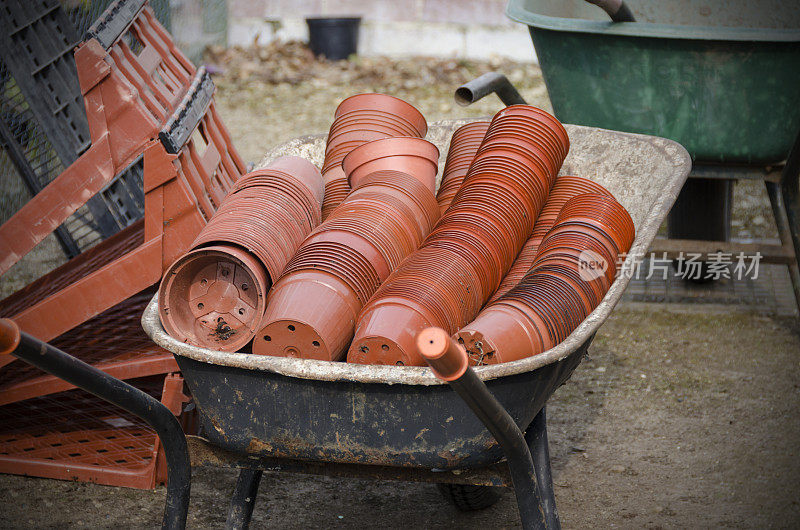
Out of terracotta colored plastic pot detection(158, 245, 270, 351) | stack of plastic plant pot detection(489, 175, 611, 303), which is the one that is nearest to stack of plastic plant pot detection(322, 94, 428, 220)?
stack of plastic plant pot detection(489, 175, 611, 303)

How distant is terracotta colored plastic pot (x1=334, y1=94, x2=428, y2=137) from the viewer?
2750 mm

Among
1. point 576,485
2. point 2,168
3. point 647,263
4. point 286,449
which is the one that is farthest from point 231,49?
point 286,449

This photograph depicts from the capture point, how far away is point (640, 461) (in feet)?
10.0

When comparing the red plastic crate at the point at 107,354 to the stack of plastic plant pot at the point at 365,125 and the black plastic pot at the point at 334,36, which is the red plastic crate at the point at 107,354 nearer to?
the stack of plastic plant pot at the point at 365,125

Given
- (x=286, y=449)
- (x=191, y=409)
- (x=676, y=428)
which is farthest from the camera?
(x=676, y=428)

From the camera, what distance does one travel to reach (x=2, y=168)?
158 inches

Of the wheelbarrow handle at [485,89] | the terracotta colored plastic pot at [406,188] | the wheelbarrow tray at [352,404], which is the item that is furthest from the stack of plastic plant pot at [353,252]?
the wheelbarrow handle at [485,89]

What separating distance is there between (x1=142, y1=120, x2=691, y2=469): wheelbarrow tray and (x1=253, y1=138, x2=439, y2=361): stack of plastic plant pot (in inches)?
4.3

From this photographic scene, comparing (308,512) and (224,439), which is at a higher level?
(224,439)

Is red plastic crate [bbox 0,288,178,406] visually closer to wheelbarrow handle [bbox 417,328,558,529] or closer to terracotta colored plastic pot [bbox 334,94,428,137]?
terracotta colored plastic pot [bbox 334,94,428,137]

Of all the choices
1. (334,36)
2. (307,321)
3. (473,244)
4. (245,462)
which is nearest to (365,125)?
(473,244)

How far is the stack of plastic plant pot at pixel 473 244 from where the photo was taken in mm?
1798

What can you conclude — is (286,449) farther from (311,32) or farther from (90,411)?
(311,32)

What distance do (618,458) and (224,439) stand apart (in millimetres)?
1710
